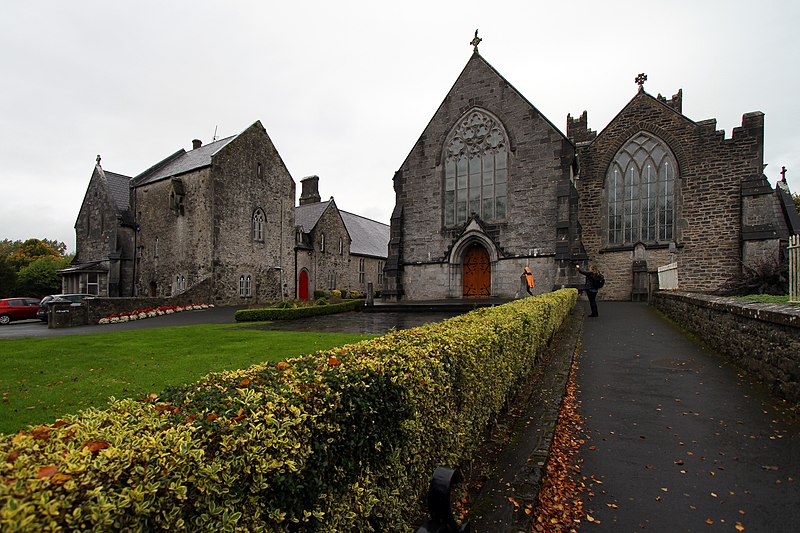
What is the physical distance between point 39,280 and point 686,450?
4754 centimetres

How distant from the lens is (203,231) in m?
27.5

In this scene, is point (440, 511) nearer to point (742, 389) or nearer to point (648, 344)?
point (742, 389)

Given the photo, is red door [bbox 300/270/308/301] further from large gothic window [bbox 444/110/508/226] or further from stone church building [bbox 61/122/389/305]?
large gothic window [bbox 444/110/508/226]

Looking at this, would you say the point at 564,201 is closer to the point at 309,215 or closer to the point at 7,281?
the point at 309,215

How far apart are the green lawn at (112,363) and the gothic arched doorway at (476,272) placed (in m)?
12.9

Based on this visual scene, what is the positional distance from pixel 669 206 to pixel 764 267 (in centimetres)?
777

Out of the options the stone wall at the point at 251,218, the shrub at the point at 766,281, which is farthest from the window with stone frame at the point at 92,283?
the shrub at the point at 766,281

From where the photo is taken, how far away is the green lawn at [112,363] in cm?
555

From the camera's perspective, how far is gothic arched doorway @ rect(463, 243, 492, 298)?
22.8 meters

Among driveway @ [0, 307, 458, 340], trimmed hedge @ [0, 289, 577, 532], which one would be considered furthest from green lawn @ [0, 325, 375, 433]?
driveway @ [0, 307, 458, 340]

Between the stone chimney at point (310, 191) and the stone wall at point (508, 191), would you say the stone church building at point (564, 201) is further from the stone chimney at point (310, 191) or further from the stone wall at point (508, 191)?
the stone chimney at point (310, 191)

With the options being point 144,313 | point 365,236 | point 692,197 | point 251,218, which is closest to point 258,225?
point 251,218

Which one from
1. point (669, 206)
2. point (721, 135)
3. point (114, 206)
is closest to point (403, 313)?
point (669, 206)

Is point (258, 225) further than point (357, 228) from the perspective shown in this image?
No
